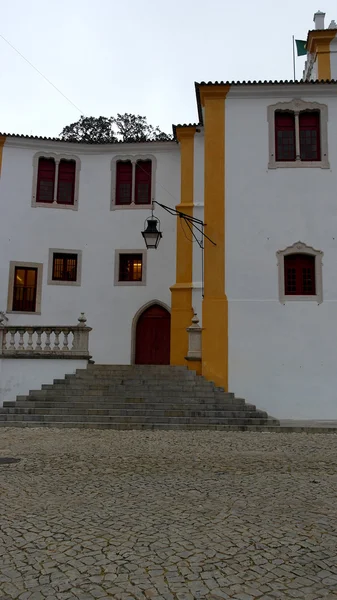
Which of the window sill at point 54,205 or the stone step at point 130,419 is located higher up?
the window sill at point 54,205

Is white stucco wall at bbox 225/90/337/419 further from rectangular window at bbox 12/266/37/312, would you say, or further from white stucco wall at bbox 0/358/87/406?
rectangular window at bbox 12/266/37/312

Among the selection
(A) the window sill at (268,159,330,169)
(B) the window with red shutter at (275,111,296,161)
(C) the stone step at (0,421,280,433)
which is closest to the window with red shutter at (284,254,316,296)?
(A) the window sill at (268,159,330,169)

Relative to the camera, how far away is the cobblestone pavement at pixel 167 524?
306 centimetres

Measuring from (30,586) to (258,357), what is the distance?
10.8 metres

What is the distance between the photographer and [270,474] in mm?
6109

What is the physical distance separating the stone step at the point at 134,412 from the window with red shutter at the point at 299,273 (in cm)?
401

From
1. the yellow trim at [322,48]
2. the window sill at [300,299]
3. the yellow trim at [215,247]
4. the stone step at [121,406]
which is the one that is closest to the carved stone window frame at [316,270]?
the window sill at [300,299]

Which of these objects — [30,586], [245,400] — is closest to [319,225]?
[245,400]

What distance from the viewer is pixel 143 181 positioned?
60.0 ft

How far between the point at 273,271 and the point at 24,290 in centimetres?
876

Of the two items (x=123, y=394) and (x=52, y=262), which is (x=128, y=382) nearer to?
(x=123, y=394)

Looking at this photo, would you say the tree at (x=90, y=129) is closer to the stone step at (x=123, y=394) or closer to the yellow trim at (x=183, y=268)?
the yellow trim at (x=183, y=268)

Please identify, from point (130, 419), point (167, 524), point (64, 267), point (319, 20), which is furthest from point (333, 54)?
point (167, 524)

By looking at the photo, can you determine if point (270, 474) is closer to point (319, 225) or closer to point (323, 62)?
point (319, 225)
